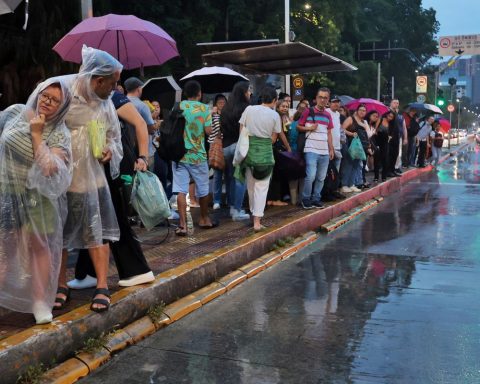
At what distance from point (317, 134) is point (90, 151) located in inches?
214

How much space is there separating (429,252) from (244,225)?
234 cm

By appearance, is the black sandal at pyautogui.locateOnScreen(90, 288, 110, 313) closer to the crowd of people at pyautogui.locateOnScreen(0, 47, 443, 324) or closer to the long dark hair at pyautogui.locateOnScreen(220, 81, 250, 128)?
the crowd of people at pyautogui.locateOnScreen(0, 47, 443, 324)

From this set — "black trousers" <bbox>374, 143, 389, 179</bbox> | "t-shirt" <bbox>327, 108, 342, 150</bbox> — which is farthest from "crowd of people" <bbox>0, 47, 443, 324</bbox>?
"black trousers" <bbox>374, 143, 389, 179</bbox>

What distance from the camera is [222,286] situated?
5648 millimetres

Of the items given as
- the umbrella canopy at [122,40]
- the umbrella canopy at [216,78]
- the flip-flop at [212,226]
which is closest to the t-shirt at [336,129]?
the umbrella canopy at [216,78]

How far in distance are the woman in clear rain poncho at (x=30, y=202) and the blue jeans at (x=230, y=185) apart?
14.0 feet

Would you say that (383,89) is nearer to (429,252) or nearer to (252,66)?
(252,66)

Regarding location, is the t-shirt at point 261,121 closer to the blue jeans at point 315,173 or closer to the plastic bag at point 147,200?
the blue jeans at point 315,173

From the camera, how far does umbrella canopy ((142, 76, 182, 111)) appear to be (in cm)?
1186

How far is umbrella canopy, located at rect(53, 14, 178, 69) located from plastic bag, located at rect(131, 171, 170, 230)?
3.23 meters

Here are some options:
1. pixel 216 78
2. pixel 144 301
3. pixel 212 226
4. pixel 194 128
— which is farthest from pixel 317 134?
pixel 144 301

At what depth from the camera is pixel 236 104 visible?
8016 mm

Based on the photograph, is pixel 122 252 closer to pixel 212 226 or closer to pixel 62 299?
pixel 62 299

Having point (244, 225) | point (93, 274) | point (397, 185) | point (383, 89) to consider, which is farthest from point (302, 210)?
point (383, 89)
